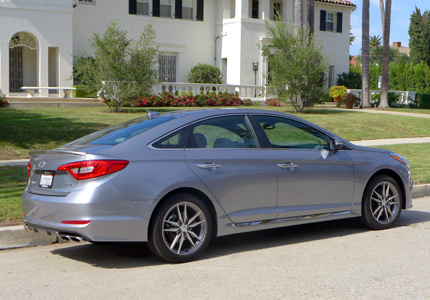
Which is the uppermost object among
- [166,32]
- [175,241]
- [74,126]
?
[166,32]

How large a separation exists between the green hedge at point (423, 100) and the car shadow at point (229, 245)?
3369 cm

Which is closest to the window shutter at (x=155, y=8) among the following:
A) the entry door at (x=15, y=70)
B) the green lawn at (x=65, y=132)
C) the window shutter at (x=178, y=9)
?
the window shutter at (x=178, y=9)

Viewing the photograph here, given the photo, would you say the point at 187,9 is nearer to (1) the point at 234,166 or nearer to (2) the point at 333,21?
(2) the point at 333,21

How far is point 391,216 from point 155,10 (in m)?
27.0

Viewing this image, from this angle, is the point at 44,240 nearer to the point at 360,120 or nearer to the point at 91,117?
the point at 91,117

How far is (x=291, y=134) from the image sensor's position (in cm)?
729

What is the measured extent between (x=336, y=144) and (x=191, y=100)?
21035 millimetres

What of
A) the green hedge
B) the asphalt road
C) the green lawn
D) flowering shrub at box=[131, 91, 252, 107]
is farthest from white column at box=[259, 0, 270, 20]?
the asphalt road

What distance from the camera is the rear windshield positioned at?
257 inches

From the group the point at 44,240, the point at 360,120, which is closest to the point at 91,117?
the point at 360,120

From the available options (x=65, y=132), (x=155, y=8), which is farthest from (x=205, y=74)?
(x=65, y=132)

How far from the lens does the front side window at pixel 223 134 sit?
264 inches

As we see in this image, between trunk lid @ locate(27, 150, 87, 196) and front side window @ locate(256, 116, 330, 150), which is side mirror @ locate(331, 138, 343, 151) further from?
trunk lid @ locate(27, 150, 87, 196)

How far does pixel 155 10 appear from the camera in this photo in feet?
109
